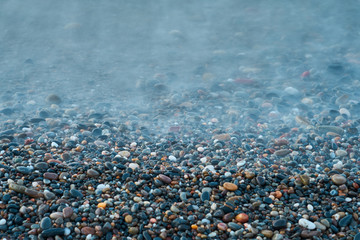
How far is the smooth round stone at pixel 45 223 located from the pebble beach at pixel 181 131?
0.04 feet

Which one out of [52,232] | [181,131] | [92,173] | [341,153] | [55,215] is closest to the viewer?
[52,232]

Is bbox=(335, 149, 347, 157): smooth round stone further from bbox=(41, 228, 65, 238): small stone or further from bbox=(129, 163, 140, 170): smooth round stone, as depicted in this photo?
bbox=(41, 228, 65, 238): small stone

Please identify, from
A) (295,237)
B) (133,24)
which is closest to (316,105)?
(295,237)

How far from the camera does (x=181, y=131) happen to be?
4.69m

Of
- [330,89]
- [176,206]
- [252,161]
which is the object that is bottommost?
[330,89]

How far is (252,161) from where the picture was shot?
3.82m

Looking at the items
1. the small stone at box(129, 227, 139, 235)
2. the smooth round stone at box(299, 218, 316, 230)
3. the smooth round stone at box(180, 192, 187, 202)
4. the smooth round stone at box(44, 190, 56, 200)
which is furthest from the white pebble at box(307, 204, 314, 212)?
the smooth round stone at box(44, 190, 56, 200)

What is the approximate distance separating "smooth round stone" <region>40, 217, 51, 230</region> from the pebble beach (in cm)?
1

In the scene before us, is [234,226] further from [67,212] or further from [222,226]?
[67,212]

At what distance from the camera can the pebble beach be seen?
2.83 m

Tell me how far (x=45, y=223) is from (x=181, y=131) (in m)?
2.34

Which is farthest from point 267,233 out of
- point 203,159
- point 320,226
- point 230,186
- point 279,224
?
point 203,159

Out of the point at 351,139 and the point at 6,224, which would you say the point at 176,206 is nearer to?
the point at 6,224

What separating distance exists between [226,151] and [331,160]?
113 cm
